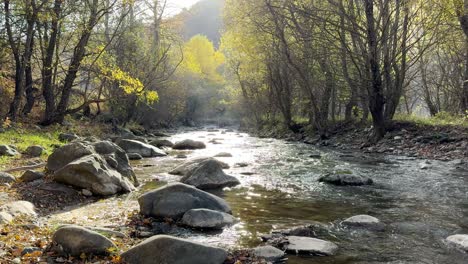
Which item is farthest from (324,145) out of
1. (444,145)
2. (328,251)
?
(328,251)

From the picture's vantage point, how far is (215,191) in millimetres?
9492

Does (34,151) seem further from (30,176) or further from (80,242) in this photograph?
(80,242)

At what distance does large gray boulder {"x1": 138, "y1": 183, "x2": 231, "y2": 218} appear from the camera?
6945 millimetres

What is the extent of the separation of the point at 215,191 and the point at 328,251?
4474 mm

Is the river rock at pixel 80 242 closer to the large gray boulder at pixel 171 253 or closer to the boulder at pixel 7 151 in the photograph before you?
the large gray boulder at pixel 171 253

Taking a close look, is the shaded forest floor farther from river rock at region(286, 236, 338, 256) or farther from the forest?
river rock at region(286, 236, 338, 256)

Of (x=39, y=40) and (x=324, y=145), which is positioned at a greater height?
(x=39, y=40)

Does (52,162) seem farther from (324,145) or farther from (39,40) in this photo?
(324,145)

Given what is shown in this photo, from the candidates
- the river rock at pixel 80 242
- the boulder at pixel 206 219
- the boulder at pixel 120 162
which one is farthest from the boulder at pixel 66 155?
the river rock at pixel 80 242

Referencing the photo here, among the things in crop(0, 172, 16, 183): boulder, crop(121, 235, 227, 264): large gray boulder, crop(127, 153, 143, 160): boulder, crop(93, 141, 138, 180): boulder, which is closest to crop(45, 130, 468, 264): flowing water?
crop(93, 141, 138, 180): boulder

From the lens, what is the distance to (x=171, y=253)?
4.73 meters

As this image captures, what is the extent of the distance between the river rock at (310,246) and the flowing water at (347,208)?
0.16 m

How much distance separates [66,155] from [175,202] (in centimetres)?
417

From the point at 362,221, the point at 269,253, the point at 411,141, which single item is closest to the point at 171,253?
the point at 269,253
